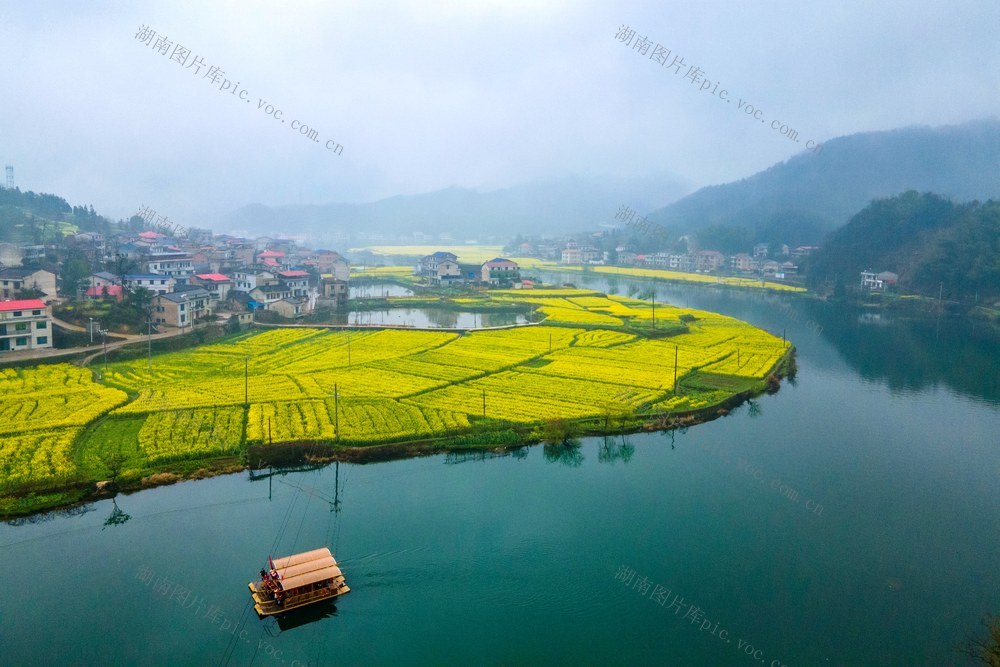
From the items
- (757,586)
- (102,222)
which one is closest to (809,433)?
(757,586)

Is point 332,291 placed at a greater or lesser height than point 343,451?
greater

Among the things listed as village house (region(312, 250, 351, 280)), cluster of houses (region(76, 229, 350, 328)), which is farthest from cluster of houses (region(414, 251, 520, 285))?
cluster of houses (region(76, 229, 350, 328))

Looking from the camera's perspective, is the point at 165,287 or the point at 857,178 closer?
the point at 165,287

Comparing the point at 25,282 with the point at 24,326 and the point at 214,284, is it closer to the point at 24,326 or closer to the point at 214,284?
the point at 214,284

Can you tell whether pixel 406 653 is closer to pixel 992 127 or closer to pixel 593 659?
pixel 593 659

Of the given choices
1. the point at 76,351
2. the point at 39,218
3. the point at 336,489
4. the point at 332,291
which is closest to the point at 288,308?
the point at 332,291

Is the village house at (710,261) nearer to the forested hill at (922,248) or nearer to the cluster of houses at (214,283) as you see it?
the forested hill at (922,248)

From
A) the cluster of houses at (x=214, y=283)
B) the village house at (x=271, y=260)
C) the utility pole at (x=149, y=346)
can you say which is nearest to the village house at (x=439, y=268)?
the cluster of houses at (x=214, y=283)
